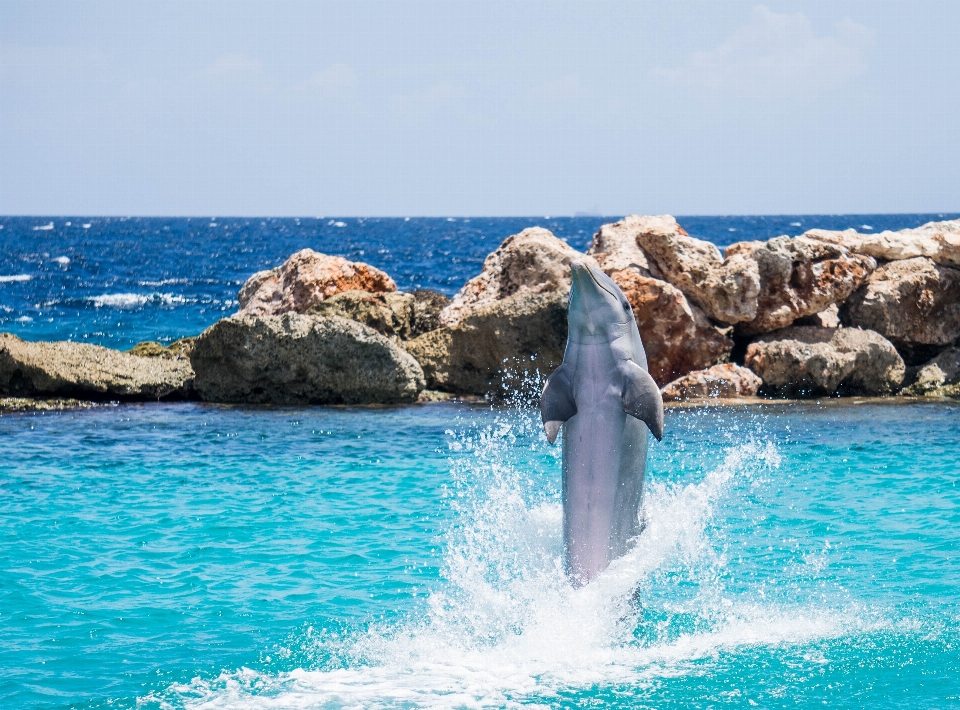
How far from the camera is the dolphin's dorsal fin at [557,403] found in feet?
23.0

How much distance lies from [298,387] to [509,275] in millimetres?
4149

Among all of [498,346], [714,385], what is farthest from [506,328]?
[714,385]

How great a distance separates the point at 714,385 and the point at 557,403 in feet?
31.9

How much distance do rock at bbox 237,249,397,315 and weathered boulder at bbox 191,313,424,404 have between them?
2.43 metres

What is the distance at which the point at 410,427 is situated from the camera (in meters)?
14.7

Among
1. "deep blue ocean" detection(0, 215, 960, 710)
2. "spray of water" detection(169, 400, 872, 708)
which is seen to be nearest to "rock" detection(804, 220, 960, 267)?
"deep blue ocean" detection(0, 215, 960, 710)

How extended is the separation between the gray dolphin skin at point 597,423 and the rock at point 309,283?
12017 mm

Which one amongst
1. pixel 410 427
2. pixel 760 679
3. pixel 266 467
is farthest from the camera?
pixel 410 427

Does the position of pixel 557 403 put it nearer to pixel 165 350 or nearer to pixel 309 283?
pixel 309 283

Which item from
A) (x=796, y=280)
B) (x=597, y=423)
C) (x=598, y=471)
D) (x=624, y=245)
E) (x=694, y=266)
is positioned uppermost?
(x=624, y=245)

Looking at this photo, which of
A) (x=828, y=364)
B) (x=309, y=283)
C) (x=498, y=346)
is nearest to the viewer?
(x=828, y=364)

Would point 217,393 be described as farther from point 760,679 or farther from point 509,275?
point 760,679

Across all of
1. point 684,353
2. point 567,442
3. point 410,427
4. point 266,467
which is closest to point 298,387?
point 410,427

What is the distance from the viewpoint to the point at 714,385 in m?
16.3
